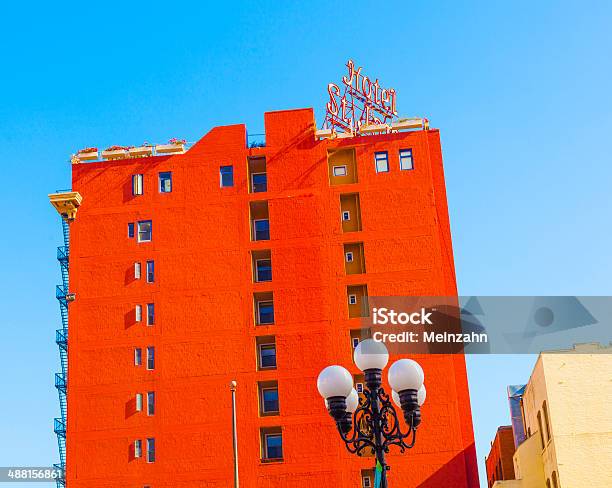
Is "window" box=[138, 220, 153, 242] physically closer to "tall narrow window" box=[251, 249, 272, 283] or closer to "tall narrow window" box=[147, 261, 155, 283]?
"tall narrow window" box=[147, 261, 155, 283]

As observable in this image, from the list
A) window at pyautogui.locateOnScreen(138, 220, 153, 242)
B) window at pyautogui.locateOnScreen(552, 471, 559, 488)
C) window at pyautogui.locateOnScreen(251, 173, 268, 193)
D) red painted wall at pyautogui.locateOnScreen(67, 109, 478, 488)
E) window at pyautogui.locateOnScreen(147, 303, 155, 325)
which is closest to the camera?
window at pyautogui.locateOnScreen(552, 471, 559, 488)

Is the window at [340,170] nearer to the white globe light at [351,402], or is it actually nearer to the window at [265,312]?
the window at [265,312]

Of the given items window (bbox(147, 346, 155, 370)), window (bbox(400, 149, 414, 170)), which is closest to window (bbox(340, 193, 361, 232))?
window (bbox(400, 149, 414, 170))

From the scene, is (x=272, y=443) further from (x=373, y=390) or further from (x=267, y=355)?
(x=373, y=390)

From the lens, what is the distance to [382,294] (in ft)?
221

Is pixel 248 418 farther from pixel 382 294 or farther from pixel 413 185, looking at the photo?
pixel 413 185

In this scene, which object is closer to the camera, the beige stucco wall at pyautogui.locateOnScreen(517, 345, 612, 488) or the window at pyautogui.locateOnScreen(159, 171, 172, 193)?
the beige stucco wall at pyautogui.locateOnScreen(517, 345, 612, 488)

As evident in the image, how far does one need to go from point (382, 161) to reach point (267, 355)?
16642mm

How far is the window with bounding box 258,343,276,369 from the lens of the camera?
220ft

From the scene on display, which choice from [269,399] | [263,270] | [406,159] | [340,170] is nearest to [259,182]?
[340,170]

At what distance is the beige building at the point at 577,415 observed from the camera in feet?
179

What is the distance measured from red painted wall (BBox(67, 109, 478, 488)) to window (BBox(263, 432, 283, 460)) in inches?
31.2

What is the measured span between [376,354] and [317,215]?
46.5 m

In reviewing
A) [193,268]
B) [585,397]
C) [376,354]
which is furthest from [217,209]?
[376,354]
